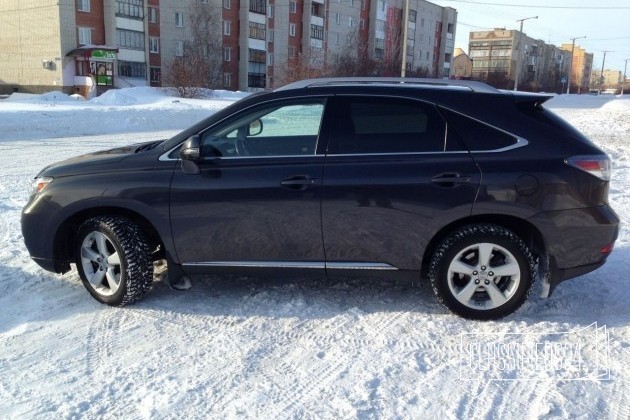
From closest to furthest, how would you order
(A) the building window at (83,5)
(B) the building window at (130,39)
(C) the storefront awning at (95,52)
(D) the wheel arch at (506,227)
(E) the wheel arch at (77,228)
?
(D) the wheel arch at (506,227) → (E) the wheel arch at (77,228) → (C) the storefront awning at (95,52) → (A) the building window at (83,5) → (B) the building window at (130,39)

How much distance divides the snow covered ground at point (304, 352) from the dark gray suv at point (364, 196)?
1.09 ft

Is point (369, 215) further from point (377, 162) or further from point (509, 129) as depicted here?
point (509, 129)

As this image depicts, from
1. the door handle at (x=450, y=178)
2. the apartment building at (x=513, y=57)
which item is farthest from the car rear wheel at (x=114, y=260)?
the apartment building at (x=513, y=57)

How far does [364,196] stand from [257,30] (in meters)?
62.2

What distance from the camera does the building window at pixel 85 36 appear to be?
48.4m

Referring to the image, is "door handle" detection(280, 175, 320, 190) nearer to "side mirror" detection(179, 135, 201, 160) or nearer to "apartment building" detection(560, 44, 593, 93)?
"side mirror" detection(179, 135, 201, 160)

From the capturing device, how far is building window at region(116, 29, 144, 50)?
166 feet

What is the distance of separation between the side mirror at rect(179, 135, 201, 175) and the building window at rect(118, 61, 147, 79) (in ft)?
167

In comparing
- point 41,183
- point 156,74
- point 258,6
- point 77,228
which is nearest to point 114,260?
point 77,228

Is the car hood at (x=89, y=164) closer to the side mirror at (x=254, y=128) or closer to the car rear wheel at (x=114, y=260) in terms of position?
the car rear wheel at (x=114, y=260)

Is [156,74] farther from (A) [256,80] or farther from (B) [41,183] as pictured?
(B) [41,183]

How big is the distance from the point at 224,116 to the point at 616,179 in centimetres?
826

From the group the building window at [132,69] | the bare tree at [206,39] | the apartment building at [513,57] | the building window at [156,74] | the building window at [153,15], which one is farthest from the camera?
the apartment building at [513,57]

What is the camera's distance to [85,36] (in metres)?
48.8
